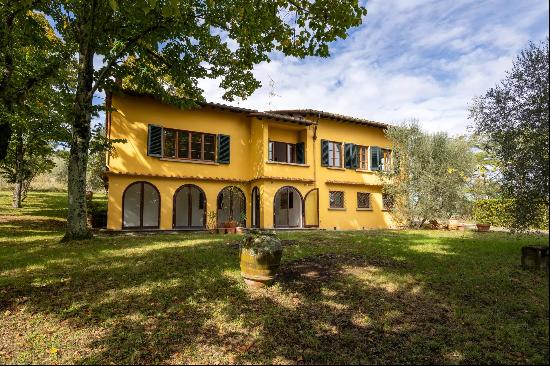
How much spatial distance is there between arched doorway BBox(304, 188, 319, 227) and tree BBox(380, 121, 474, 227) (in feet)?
16.0

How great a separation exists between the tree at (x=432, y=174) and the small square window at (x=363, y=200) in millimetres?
2967

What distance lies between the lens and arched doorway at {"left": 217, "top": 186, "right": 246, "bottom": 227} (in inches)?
774

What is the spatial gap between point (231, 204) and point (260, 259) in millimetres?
12485

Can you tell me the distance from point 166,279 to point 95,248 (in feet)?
15.4

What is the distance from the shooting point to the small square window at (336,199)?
21.6m

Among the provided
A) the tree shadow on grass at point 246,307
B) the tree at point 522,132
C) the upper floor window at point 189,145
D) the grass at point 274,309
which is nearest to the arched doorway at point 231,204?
the upper floor window at point 189,145

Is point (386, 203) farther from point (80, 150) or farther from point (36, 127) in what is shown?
point (36, 127)

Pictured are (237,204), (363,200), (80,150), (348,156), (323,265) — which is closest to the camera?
(323,265)

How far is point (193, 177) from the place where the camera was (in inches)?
707

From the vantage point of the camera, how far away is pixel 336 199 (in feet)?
71.6

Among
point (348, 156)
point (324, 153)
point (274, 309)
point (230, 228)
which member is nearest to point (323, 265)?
point (274, 309)

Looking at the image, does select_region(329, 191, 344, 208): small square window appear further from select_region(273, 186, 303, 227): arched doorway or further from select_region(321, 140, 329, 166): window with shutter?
select_region(273, 186, 303, 227): arched doorway

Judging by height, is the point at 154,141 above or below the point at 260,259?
above

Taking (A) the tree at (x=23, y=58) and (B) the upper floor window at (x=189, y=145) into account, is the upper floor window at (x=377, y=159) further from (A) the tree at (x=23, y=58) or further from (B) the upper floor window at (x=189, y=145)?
(A) the tree at (x=23, y=58)
